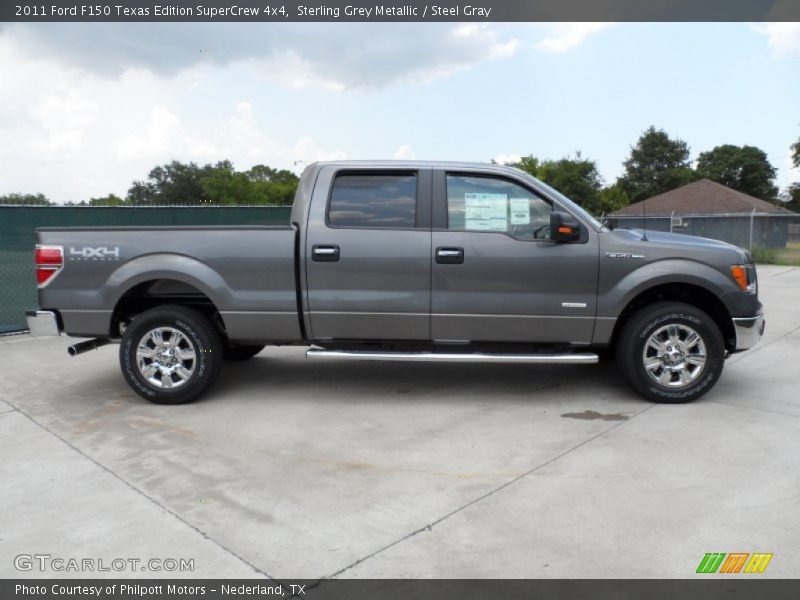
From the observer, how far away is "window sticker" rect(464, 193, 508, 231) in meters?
5.45

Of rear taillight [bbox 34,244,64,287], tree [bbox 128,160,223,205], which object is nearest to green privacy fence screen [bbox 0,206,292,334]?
rear taillight [bbox 34,244,64,287]

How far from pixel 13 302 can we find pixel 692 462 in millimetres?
9178

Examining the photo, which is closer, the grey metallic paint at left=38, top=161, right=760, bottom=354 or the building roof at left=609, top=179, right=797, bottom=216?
the grey metallic paint at left=38, top=161, right=760, bottom=354

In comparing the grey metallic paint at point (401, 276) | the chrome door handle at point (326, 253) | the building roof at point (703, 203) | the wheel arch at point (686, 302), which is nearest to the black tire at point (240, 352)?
the grey metallic paint at point (401, 276)

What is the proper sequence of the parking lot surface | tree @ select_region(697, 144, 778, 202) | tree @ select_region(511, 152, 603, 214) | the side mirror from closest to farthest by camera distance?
1. the parking lot surface
2. the side mirror
3. tree @ select_region(511, 152, 603, 214)
4. tree @ select_region(697, 144, 778, 202)

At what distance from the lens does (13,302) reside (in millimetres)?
9312

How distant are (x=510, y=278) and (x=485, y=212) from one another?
0.62 meters

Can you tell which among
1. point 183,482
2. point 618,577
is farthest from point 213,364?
point 618,577

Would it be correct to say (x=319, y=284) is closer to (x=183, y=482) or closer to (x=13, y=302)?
(x=183, y=482)

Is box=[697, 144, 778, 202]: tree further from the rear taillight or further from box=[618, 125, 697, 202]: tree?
the rear taillight

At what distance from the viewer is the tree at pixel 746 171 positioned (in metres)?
69.8
